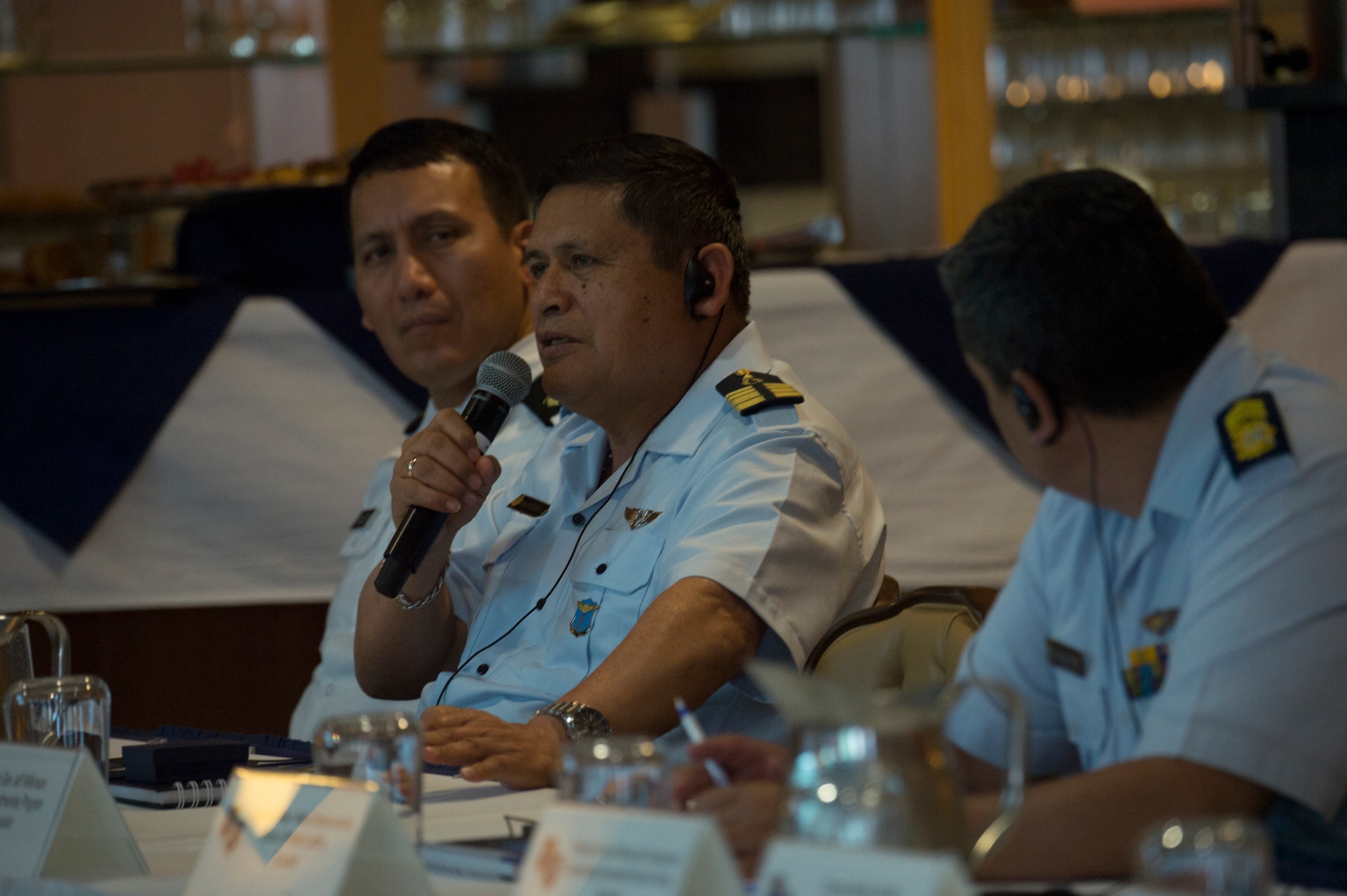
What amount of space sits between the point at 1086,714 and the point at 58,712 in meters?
0.93

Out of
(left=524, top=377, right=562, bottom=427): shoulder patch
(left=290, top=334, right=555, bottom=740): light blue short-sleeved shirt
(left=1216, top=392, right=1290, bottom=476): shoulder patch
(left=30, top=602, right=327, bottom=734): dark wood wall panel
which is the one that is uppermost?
(left=1216, top=392, right=1290, bottom=476): shoulder patch

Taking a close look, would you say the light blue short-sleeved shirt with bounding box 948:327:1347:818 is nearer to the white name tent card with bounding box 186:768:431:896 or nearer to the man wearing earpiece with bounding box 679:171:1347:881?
the man wearing earpiece with bounding box 679:171:1347:881

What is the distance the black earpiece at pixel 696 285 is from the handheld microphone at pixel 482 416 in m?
0.23

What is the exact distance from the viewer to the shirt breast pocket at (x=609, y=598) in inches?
75.1

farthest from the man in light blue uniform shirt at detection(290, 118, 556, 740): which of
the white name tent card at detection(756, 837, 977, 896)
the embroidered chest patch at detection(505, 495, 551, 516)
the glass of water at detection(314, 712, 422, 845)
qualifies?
the white name tent card at detection(756, 837, 977, 896)

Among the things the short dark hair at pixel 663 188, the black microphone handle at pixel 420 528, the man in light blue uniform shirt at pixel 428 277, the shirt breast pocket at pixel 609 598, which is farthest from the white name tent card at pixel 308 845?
the man in light blue uniform shirt at pixel 428 277

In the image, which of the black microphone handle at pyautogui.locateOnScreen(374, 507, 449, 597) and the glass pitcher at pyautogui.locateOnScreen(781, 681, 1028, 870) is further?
the black microphone handle at pyautogui.locateOnScreen(374, 507, 449, 597)

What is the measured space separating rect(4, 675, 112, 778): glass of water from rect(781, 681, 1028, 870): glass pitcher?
0.79 m

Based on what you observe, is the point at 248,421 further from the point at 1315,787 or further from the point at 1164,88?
the point at 1164,88

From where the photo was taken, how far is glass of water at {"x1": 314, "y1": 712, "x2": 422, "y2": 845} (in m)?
1.13

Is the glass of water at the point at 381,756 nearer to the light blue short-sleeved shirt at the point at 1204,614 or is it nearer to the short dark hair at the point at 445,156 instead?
the light blue short-sleeved shirt at the point at 1204,614

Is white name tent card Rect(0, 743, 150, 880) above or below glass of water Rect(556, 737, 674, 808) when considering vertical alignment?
below

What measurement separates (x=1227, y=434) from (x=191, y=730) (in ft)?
→ 4.16

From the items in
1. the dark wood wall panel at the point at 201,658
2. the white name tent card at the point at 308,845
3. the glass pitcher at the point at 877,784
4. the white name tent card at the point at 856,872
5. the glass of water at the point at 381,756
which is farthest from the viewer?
the dark wood wall panel at the point at 201,658
